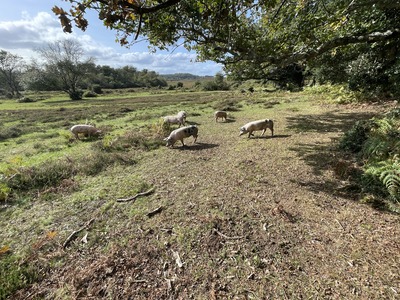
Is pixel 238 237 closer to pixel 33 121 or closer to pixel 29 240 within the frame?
pixel 29 240

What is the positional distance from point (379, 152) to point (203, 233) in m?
5.17

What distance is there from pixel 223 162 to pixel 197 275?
4608mm

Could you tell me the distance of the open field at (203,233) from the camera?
3.21 metres

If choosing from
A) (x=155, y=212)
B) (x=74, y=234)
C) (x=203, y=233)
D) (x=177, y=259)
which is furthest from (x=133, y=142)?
(x=177, y=259)

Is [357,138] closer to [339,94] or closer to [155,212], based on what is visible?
[155,212]

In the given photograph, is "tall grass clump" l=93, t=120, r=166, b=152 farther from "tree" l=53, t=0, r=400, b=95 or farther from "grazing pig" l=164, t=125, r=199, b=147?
"tree" l=53, t=0, r=400, b=95

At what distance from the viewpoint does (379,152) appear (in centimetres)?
570

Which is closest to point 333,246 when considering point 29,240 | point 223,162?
point 223,162

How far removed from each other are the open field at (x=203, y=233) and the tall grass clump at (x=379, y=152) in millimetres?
476

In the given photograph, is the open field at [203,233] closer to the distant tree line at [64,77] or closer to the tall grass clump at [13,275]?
the tall grass clump at [13,275]

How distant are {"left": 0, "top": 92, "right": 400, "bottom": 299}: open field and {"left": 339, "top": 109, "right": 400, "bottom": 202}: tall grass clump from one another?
0.48 m

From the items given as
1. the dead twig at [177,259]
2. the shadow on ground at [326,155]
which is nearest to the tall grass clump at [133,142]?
the shadow on ground at [326,155]

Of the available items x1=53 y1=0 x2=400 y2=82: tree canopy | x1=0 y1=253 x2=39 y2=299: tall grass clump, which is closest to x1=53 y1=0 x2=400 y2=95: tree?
x1=53 y1=0 x2=400 y2=82: tree canopy

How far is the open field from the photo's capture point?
3.21 metres
